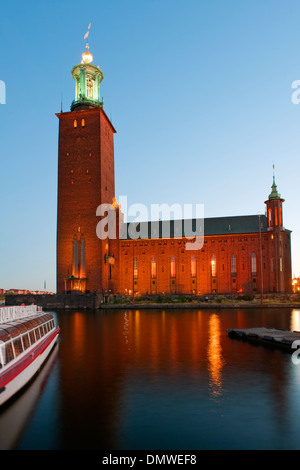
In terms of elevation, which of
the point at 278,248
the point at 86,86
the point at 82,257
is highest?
the point at 86,86

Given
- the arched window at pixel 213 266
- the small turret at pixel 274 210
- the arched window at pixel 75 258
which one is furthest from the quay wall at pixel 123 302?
the small turret at pixel 274 210

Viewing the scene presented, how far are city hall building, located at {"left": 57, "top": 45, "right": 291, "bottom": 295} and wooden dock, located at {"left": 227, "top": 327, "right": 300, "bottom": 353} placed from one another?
4329 cm

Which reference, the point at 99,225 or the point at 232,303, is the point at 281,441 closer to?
the point at 232,303

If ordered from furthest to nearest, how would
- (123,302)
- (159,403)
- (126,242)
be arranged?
(126,242), (123,302), (159,403)

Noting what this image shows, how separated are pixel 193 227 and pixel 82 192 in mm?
27448

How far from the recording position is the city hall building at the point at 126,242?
71.1m

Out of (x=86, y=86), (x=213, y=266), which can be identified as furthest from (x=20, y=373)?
(x=86, y=86)

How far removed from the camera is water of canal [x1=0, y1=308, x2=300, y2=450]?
8.04m

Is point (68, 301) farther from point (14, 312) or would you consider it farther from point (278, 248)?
point (14, 312)

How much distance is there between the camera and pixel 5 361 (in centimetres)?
1098

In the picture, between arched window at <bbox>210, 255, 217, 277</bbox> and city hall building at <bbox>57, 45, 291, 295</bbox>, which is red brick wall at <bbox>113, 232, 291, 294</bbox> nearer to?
city hall building at <bbox>57, 45, 291, 295</bbox>

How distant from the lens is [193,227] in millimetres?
86500

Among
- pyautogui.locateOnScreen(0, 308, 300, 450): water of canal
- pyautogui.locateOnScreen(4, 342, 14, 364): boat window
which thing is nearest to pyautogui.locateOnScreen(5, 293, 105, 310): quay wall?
pyautogui.locateOnScreen(0, 308, 300, 450): water of canal
